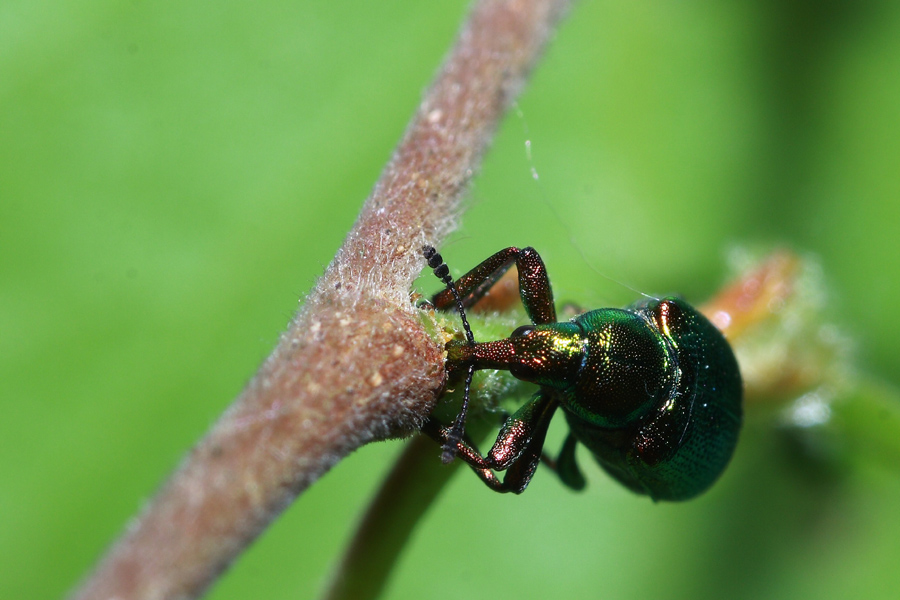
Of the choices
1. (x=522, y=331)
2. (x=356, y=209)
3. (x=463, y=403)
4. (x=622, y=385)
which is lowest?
(x=463, y=403)

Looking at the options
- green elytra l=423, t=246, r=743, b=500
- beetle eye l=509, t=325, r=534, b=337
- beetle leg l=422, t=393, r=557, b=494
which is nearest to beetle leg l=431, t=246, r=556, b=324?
green elytra l=423, t=246, r=743, b=500

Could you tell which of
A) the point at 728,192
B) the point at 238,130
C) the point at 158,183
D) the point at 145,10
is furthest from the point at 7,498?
the point at 728,192

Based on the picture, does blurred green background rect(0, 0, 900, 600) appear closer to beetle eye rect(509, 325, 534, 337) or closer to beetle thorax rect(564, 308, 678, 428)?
beetle thorax rect(564, 308, 678, 428)

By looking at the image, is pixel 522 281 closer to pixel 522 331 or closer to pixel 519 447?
pixel 522 331

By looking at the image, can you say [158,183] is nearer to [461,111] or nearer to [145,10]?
[145,10]

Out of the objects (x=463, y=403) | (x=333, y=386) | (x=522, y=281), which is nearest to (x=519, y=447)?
(x=522, y=281)

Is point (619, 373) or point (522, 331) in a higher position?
point (619, 373)
